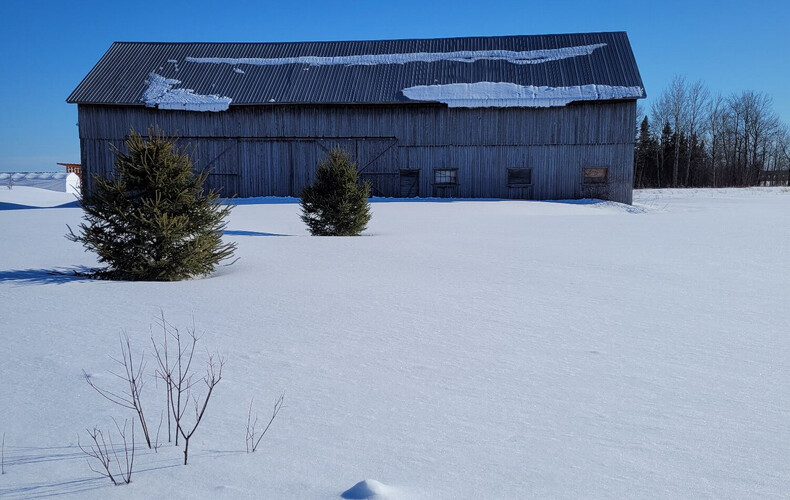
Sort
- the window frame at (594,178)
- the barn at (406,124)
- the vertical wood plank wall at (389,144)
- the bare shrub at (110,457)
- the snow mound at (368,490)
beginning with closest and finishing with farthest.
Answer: the snow mound at (368,490) → the bare shrub at (110,457) → the barn at (406,124) → the vertical wood plank wall at (389,144) → the window frame at (594,178)

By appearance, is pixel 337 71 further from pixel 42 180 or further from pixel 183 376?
pixel 42 180

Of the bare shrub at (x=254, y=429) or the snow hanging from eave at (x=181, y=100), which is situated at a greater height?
the snow hanging from eave at (x=181, y=100)

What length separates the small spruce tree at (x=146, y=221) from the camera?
7.14m

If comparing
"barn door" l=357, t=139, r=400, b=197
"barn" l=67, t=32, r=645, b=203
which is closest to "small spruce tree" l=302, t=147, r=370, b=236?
"barn door" l=357, t=139, r=400, b=197

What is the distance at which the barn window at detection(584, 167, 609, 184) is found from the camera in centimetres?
2553

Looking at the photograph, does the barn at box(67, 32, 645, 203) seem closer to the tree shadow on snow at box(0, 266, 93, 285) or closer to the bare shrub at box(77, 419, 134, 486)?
the tree shadow on snow at box(0, 266, 93, 285)

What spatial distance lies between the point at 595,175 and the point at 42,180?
4523 centimetres

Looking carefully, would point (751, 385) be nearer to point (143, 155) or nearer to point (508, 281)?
point (508, 281)

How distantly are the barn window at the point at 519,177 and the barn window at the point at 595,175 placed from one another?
2585mm

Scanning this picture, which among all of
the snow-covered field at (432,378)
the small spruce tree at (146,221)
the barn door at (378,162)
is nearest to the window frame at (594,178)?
the barn door at (378,162)

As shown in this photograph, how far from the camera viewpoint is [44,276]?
7238 millimetres

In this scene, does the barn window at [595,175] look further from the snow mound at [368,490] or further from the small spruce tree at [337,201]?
the snow mound at [368,490]

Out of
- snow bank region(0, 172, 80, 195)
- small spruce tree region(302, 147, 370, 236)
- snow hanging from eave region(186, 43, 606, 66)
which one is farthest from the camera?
snow bank region(0, 172, 80, 195)

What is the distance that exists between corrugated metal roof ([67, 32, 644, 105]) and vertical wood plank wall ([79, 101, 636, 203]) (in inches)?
27.1
